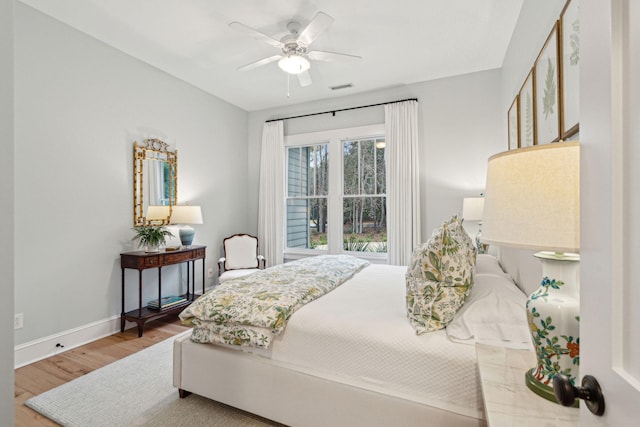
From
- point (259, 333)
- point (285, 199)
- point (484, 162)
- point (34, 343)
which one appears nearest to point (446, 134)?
point (484, 162)

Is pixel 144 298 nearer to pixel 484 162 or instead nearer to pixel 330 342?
pixel 330 342

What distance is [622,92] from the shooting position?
19.6 inches

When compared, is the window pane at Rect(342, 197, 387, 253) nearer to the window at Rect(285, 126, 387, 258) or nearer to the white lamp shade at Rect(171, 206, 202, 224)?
the window at Rect(285, 126, 387, 258)

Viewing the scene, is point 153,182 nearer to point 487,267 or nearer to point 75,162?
point 75,162

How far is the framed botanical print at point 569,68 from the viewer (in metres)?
1.27

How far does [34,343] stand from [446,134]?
469cm

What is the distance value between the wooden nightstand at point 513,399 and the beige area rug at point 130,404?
1322 mm

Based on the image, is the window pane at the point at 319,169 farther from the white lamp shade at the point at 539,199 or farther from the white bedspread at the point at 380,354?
the white lamp shade at the point at 539,199

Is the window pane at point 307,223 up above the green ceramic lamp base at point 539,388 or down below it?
above

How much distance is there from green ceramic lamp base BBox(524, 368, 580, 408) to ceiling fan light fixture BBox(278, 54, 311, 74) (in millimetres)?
2795

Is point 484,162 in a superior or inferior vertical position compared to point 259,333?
superior

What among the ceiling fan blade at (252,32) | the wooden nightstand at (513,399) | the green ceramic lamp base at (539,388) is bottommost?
the wooden nightstand at (513,399)

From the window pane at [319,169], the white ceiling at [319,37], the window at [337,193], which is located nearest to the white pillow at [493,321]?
the white ceiling at [319,37]

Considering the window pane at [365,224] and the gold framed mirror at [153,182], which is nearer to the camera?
the gold framed mirror at [153,182]
